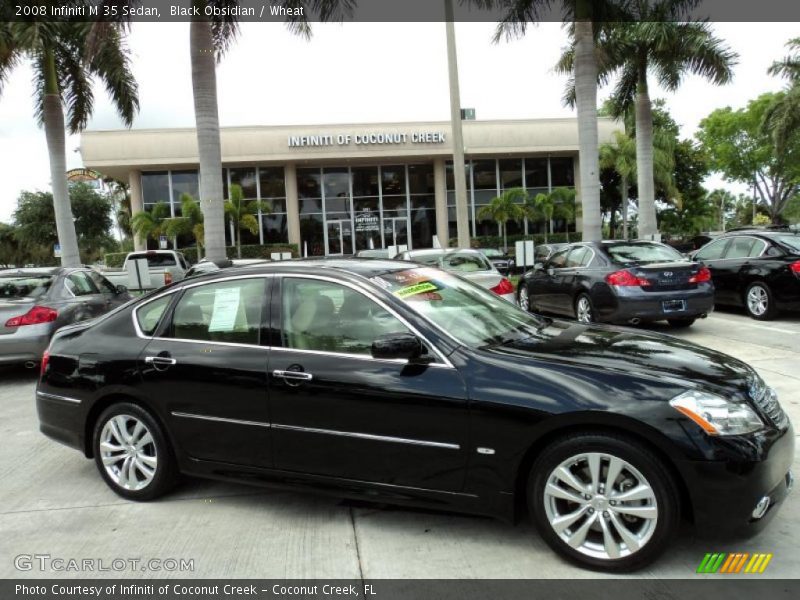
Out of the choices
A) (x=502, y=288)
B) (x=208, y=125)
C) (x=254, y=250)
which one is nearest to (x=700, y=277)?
(x=502, y=288)

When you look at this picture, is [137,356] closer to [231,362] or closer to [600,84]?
[231,362]

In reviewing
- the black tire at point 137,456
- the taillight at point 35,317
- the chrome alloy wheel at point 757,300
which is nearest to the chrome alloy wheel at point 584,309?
the chrome alloy wheel at point 757,300

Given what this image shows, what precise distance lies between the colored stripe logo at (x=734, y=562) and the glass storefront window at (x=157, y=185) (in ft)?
98.5

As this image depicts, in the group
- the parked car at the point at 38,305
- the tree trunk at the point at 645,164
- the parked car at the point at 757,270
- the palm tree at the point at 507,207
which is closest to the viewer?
the parked car at the point at 38,305

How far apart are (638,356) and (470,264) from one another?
702 cm

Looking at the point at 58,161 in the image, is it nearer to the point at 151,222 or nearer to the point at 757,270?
the point at 151,222

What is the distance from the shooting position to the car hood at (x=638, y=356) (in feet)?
9.99

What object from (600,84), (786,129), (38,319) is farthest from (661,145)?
(38,319)

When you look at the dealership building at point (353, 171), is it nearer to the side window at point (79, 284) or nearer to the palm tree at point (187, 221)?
the palm tree at point (187, 221)

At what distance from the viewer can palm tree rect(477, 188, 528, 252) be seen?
28.6 m

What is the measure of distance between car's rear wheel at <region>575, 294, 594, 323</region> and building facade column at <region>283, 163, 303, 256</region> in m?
21.7

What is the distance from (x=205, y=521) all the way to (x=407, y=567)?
139 cm

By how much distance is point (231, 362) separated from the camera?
369cm

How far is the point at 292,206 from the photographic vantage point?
30.0 metres
